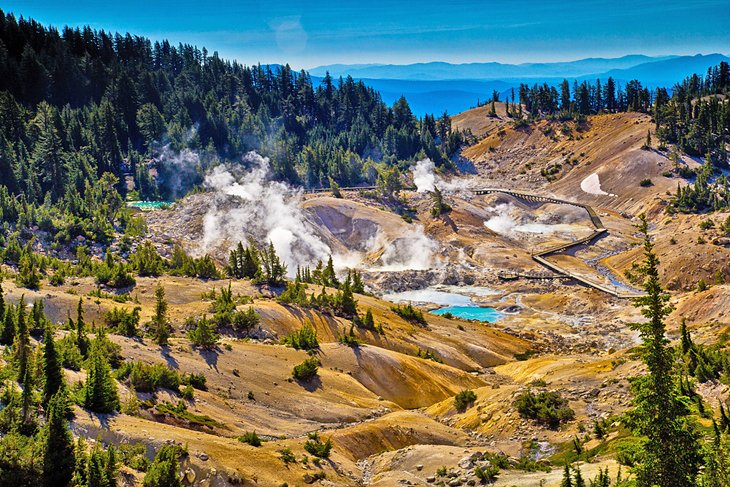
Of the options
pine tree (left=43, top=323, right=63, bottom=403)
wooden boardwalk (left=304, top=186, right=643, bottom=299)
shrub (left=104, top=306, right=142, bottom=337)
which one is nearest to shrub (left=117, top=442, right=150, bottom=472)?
pine tree (left=43, top=323, right=63, bottom=403)

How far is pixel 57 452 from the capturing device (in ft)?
71.5

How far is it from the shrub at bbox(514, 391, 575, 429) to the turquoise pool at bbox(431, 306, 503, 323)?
44019 millimetres

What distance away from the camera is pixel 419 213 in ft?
415

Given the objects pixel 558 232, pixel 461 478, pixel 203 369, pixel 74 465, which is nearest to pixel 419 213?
pixel 558 232

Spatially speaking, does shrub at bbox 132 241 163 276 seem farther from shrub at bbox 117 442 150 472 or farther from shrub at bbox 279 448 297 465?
shrub at bbox 117 442 150 472

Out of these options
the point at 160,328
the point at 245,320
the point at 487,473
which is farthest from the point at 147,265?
the point at 487,473

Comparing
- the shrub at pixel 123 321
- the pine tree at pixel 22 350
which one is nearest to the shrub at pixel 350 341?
the shrub at pixel 123 321

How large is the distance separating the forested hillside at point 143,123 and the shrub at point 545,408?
6336cm

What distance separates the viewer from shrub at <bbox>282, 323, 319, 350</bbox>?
4962 centimetres

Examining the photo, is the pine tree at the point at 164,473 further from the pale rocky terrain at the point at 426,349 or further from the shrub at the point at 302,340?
the shrub at the point at 302,340

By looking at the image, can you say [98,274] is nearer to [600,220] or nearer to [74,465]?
[74,465]

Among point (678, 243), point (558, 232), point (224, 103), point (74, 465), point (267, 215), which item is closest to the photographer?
point (74, 465)

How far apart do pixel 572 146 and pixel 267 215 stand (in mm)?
96065

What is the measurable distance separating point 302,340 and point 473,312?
1705 inches
